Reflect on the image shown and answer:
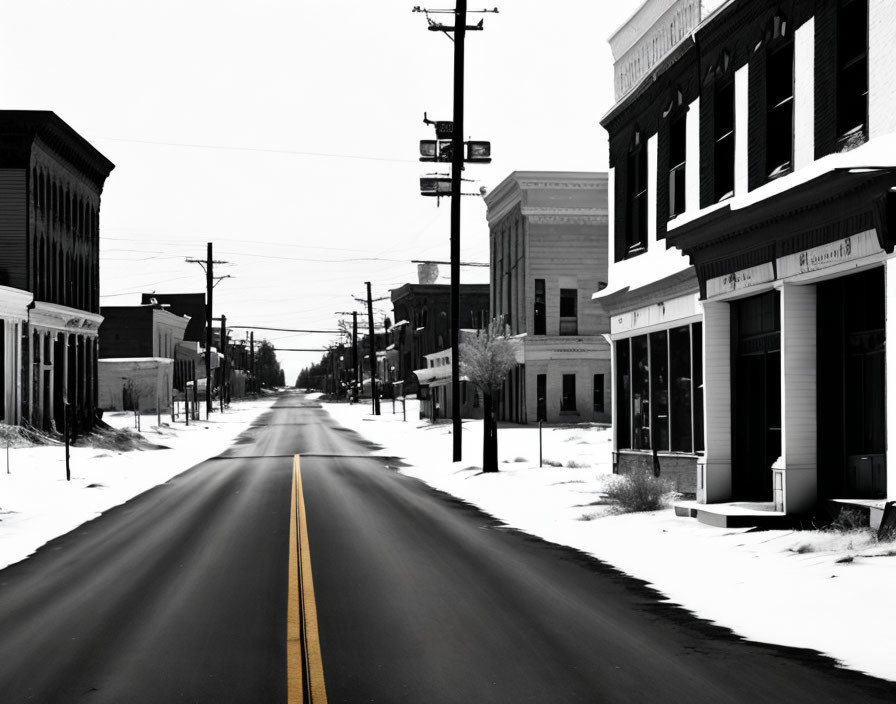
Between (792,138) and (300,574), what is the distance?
10.0 meters

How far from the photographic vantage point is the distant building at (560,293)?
56656 mm

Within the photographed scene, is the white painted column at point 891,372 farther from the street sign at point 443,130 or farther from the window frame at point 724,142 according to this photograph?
the street sign at point 443,130

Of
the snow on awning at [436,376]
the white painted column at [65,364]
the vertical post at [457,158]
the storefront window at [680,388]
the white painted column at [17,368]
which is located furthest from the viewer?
the snow on awning at [436,376]

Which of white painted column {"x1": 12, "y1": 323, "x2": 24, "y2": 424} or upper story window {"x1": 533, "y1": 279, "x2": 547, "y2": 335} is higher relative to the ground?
upper story window {"x1": 533, "y1": 279, "x2": 547, "y2": 335}

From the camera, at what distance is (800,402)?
17.0 m

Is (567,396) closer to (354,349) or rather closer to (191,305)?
(354,349)

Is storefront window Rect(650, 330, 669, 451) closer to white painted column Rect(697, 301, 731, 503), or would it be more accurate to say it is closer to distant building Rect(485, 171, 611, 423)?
white painted column Rect(697, 301, 731, 503)

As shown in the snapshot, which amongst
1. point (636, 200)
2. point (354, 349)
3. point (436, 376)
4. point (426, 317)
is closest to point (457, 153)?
point (636, 200)

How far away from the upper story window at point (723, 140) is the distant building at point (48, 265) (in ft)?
88.6

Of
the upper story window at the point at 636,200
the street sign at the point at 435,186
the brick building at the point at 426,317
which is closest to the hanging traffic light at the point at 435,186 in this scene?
the street sign at the point at 435,186

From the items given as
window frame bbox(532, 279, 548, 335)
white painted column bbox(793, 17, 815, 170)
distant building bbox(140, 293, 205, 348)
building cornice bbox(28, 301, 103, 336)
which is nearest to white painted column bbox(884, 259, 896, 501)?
white painted column bbox(793, 17, 815, 170)

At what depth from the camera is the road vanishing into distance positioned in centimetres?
789

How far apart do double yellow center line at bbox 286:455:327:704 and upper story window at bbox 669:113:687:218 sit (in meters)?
11.0

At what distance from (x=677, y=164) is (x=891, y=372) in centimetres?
1006
